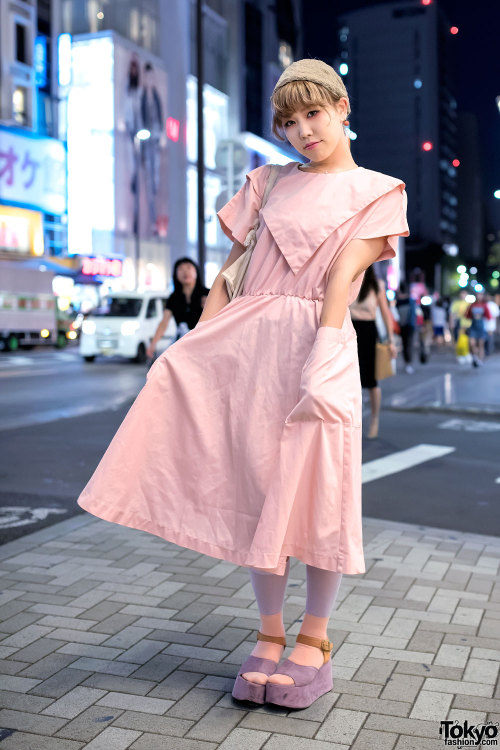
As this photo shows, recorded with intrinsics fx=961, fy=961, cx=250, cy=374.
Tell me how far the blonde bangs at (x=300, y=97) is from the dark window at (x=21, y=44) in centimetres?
4120

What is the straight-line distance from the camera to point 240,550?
2.80m

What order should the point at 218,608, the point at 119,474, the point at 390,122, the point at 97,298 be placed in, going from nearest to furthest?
1. the point at 119,474
2. the point at 218,608
3. the point at 97,298
4. the point at 390,122

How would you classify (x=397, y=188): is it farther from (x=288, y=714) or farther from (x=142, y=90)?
(x=142, y=90)

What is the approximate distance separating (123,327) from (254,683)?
777 inches

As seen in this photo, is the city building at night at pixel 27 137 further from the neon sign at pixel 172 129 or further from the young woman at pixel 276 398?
the young woman at pixel 276 398

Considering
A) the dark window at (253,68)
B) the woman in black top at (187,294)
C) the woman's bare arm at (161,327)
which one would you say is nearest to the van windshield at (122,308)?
the woman's bare arm at (161,327)

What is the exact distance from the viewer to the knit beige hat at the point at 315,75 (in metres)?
2.89

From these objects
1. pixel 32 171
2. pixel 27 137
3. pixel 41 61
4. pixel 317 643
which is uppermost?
pixel 41 61

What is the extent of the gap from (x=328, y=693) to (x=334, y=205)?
1513mm

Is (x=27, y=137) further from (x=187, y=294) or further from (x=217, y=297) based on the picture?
(x=217, y=297)

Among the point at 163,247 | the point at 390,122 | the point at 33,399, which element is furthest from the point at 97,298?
the point at 390,122

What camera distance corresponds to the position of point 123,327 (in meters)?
22.3

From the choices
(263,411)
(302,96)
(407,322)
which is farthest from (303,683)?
(407,322)

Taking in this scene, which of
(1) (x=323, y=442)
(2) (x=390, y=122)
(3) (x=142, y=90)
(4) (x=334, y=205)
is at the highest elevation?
(2) (x=390, y=122)
